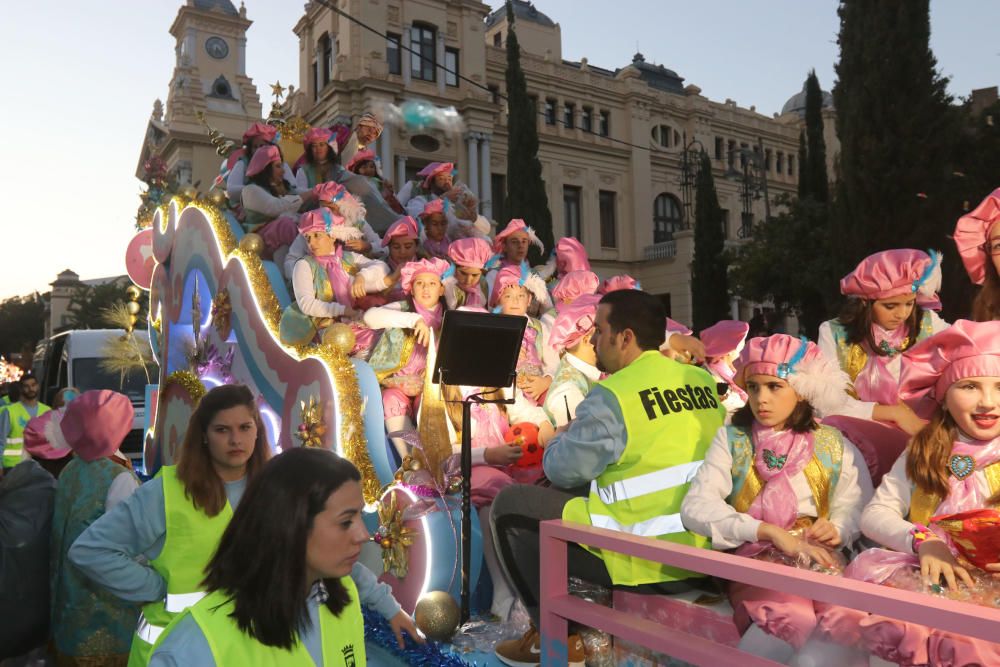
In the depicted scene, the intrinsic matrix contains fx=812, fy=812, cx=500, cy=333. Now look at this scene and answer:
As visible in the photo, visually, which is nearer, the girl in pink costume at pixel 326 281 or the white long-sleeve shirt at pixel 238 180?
the girl in pink costume at pixel 326 281

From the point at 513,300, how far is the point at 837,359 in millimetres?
2314

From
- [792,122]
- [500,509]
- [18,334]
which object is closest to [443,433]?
[500,509]

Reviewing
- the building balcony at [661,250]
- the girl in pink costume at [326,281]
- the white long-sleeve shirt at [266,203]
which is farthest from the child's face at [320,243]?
the building balcony at [661,250]

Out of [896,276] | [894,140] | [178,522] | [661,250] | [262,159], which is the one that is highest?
[661,250]

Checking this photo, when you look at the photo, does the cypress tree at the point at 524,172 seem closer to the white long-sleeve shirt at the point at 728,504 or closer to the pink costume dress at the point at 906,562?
the white long-sleeve shirt at the point at 728,504

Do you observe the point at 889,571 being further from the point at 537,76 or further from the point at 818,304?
the point at 537,76

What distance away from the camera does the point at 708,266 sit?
25047 mm

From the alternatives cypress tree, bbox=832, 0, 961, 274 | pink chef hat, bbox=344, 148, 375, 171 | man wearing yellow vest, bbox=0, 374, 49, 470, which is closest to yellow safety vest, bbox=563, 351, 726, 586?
pink chef hat, bbox=344, 148, 375, 171

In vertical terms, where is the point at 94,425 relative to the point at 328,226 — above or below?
below

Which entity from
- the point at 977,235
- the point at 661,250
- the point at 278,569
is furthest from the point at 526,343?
the point at 661,250

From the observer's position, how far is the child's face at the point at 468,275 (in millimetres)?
5633

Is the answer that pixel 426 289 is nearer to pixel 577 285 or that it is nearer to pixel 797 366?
pixel 577 285

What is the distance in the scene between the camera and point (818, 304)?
20.8 meters

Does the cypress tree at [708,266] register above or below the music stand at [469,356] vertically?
above
